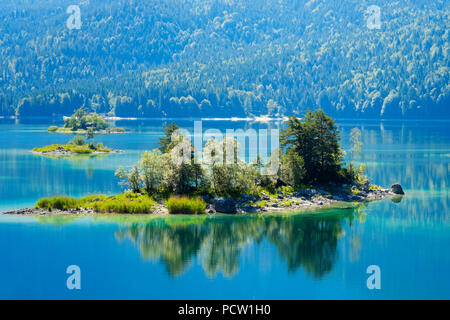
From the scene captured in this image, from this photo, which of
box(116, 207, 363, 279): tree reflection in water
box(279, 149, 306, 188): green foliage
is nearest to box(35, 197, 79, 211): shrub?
box(116, 207, 363, 279): tree reflection in water

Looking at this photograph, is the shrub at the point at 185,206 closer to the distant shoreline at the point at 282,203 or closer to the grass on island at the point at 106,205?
Result: the distant shoreline at the point at 282,203

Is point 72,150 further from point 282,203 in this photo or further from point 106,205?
point 282,203

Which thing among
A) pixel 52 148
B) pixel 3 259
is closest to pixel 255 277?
pixel 3 259

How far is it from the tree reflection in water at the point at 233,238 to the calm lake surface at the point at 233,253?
3.6 inches

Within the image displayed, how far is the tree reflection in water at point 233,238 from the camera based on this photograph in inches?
1818

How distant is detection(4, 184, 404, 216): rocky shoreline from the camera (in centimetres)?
6102

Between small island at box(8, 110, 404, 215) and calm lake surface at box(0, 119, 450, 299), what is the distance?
2.58 m

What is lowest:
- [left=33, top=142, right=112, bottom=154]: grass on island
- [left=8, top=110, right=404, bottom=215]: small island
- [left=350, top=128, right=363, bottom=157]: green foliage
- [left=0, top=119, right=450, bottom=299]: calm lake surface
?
[left=0, top=119, right=450, bottom=299]: calm lake surface

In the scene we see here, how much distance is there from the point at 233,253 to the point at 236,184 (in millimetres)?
17820

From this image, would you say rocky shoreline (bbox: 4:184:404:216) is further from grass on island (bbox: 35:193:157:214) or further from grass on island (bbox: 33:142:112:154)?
grass on island (bbox: 33:142:112:154)

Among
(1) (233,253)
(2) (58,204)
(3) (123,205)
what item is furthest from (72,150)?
(1) (233,253)

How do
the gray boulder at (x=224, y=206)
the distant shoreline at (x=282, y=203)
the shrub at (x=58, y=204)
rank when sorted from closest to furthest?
the distant shoreline at (x=282, y=203) < the shrub at (x=58, y=204) < the gray boulder at (x=224, y=206)

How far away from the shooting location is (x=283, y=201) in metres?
66.1

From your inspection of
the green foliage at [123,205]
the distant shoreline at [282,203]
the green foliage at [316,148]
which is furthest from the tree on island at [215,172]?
the green foliage at [123,205]
